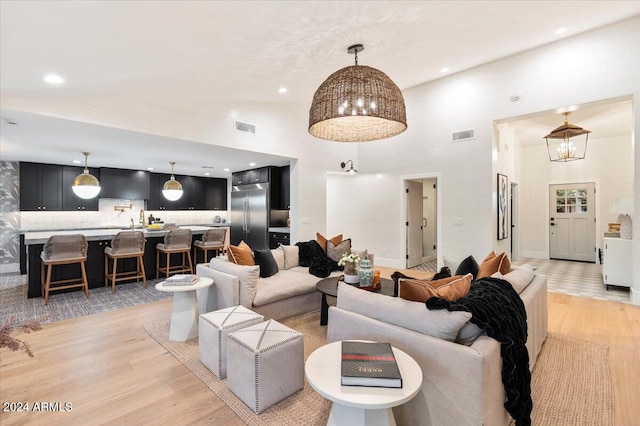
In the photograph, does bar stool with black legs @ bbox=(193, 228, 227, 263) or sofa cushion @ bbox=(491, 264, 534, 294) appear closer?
sofa cushion @ bbox=(491, 264, 534, 294)

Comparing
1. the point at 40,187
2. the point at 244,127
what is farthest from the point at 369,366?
the point at 40,187

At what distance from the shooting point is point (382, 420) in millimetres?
1443

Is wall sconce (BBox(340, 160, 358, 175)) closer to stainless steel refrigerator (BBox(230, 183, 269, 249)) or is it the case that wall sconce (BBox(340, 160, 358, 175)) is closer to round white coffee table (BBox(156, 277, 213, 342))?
stainless steel refrigerator (BBox(230, 183, 269, 249))

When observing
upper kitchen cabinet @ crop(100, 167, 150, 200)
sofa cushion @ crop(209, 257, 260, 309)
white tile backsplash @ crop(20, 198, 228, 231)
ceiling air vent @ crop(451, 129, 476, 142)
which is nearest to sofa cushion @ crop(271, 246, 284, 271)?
sofa cushion @ crop(209, 257, 260, 309)

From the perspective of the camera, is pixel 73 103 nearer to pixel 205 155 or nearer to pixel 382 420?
pixel 205 155

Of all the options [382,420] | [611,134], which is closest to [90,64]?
[382,420]

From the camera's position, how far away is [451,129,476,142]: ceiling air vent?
18.4ft

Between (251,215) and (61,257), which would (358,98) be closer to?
(61,257)

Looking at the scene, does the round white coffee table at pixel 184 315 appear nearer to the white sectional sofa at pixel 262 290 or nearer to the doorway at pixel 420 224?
the white sectional sofa at pixel 262 290

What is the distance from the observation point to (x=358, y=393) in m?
1.35

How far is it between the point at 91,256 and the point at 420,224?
6.78m

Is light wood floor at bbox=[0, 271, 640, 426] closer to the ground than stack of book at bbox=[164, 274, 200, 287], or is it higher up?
closer to the ground

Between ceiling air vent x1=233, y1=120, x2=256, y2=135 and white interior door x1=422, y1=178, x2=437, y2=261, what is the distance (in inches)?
196

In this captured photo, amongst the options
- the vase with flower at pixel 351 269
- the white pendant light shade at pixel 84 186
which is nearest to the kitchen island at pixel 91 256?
the white pendant light shade at pixel 84 186
